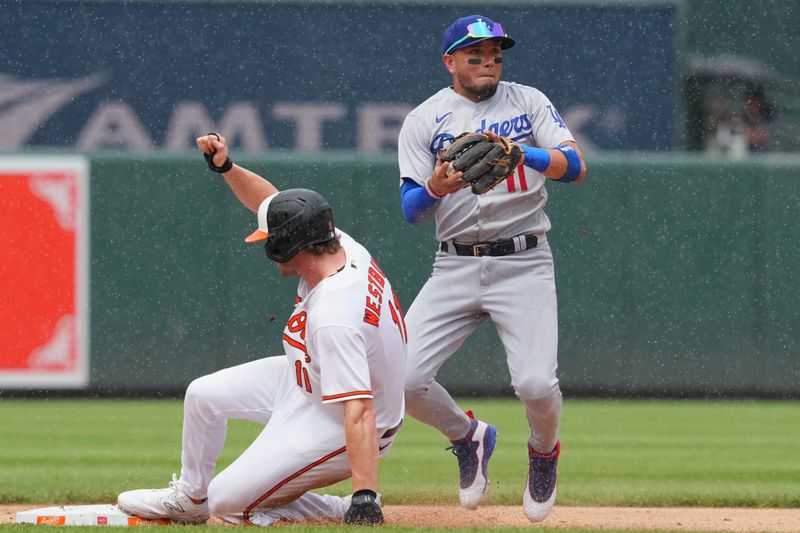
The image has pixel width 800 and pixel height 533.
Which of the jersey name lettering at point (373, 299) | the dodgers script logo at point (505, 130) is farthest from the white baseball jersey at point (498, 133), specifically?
the jersey name lettering at point (373, 299)

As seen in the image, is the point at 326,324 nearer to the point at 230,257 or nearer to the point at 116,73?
the point at 230,257

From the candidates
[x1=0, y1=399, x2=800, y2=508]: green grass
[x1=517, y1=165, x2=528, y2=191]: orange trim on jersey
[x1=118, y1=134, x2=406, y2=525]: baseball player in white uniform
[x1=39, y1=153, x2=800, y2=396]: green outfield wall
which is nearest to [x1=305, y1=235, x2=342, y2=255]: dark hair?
[x1=118, y1=134, x2=406, y2=525]: baseball player in white uniform

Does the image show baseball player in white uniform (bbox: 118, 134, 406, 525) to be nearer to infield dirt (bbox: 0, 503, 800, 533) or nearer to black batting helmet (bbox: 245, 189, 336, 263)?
black batting helmet (bbox: 245, 189, 336, 263)

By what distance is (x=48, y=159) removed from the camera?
30.9ft

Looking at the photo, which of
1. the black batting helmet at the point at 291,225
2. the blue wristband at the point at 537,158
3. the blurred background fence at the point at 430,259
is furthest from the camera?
the blurred background fence at the point at 430,259

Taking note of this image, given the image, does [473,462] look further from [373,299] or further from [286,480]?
[373,299]

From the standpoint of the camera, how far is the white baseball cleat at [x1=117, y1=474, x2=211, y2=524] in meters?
4.93

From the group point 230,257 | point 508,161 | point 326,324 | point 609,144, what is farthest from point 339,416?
point 609,144

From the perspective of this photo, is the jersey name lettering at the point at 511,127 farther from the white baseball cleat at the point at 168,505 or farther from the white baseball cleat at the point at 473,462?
the white baseball cleat at the point at 168,505

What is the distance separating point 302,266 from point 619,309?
5419 mm

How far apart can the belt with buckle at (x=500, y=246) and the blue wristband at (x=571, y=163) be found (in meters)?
0.31

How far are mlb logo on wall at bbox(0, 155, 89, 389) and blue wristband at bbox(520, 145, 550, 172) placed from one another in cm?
514

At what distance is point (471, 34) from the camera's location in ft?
16.9

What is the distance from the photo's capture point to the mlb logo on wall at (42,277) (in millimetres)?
9234
